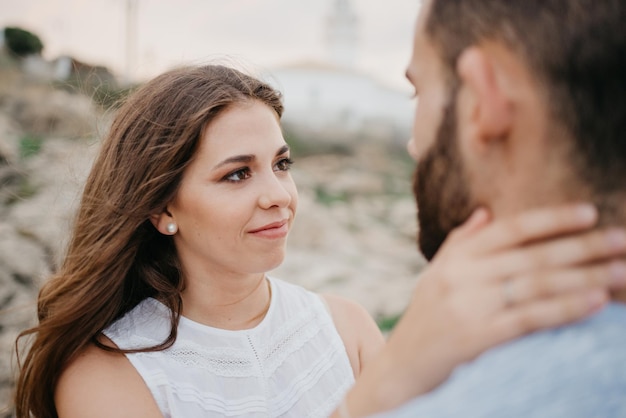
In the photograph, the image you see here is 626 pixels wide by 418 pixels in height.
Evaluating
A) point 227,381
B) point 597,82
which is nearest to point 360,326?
point 227,381

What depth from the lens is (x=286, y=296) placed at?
9.71ft

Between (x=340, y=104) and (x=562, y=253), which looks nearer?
(x=562, y=253)

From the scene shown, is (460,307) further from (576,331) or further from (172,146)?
(172,146)

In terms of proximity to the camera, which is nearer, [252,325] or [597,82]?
[597,82]

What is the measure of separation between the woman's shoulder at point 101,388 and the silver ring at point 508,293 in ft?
5.35

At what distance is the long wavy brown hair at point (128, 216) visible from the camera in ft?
7.86

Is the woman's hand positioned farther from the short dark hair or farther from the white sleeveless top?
the white sleeveless top

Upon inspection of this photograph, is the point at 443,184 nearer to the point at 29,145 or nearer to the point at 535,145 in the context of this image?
the point at 535,145

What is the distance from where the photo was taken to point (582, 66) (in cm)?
111

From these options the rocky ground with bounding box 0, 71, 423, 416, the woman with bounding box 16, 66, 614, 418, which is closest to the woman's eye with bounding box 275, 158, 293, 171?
the woman with bounding box 16, 66, 614, 418

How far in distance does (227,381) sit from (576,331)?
69.4 inches

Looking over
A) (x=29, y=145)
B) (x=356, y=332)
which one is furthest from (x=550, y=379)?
(x=29, y=145)

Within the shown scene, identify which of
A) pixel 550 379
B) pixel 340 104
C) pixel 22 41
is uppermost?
pixel 550 379

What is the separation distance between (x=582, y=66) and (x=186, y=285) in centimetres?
207
